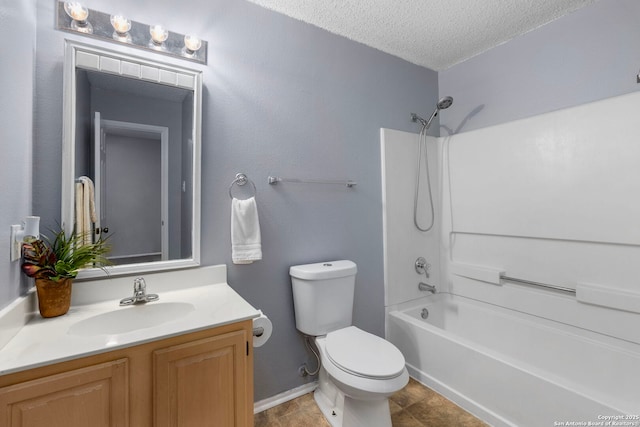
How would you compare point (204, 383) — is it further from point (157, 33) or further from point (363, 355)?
point (157, 33)

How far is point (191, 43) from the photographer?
59.1 inches

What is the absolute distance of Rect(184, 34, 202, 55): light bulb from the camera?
1499 mm

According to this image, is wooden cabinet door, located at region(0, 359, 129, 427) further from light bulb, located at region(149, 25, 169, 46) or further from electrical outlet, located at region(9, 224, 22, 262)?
light bulb, located at region(149, 25, 169, 46)

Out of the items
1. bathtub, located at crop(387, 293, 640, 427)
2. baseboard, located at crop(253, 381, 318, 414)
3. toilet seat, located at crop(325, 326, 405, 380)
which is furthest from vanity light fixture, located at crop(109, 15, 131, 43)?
bathtub, located at crop(387, 293, 640, 427)

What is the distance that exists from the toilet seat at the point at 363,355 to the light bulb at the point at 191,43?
170cm

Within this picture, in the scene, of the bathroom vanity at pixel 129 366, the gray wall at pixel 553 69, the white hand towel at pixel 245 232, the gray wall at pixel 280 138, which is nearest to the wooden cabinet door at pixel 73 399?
the bathroom vanity at pixel 129 366

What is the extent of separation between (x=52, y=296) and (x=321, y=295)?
3.97 feet

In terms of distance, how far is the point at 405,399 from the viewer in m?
1.86

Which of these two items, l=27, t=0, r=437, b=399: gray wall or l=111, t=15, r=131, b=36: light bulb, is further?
l=27, t=0, r=437, b=399: gray wall

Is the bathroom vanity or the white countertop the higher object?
the white countertop

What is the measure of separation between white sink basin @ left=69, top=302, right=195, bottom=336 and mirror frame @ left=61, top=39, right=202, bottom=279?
0.21m

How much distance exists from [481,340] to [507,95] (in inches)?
72.0

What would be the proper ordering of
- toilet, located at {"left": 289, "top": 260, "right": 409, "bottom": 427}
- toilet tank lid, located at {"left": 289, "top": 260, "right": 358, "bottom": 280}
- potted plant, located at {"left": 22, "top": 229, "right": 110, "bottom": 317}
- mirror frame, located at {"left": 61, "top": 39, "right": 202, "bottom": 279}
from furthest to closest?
toilet tank lid, located at {"left": 289, "top": 260, "right": 358, "bottom": 280}
toilet, located at {"left": 289, "top": 260, "right": 409, "bottom": 427}
mirror frame, located at {"left": 61, "top": 39, "right": 202, "bottom": 279}
potted plant, located at {"left": 22, "top": 229, "right": 110, "bottom": 317}

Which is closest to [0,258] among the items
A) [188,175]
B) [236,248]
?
[188,175]
